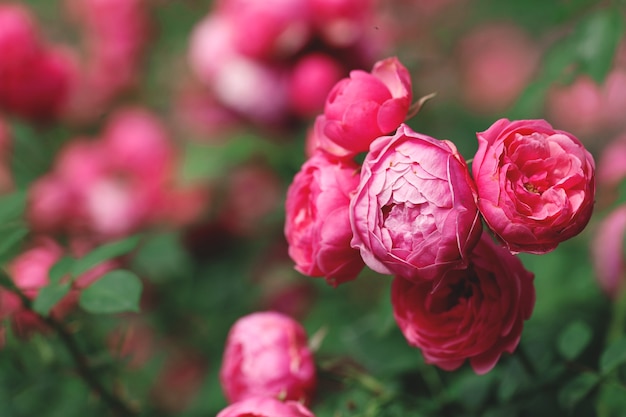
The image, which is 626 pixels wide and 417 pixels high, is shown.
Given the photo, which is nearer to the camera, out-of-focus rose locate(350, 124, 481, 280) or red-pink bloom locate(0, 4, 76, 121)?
out-of-focus rose locate(350, 124, 481, 280)

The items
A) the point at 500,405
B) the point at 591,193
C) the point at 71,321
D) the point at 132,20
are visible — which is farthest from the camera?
the point at 132,20

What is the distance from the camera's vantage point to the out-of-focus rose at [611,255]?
0.80 meters

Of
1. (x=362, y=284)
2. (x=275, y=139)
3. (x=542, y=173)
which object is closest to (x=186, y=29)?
(x=275, y=139)

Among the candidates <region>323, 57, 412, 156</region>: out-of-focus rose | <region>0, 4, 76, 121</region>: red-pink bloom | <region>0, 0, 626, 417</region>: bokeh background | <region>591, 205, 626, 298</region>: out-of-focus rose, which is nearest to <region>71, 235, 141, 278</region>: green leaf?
<region>0, 0, 626, 417</region>: bokeh background

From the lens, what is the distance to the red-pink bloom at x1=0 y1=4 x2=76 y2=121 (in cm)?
119

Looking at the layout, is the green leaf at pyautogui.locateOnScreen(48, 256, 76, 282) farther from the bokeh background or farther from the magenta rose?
the magenta rose

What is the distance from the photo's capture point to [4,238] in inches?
25.2

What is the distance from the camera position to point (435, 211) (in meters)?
0.46

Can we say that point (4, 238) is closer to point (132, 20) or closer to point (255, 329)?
point (255, 329)

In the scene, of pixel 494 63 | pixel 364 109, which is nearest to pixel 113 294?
pixel 364 109

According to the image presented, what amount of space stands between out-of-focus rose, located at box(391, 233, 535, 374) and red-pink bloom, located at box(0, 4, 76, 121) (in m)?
0.92

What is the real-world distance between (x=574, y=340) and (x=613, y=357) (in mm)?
48

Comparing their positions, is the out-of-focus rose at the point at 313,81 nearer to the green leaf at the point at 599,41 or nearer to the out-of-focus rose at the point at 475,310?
the green leaf at the point at 599,41

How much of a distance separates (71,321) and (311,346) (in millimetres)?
314
